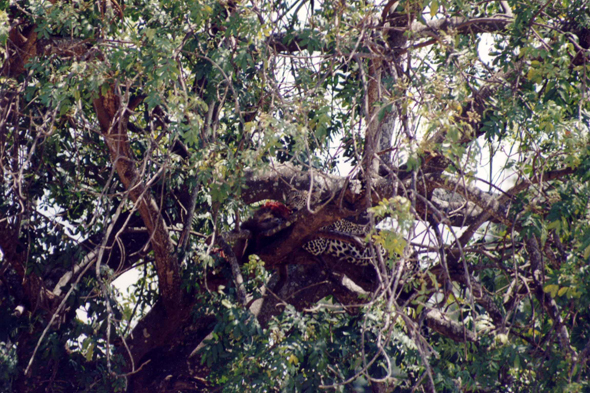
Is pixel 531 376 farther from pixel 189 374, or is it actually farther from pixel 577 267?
pixel 189 374

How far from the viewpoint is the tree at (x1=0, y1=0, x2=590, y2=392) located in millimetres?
3666

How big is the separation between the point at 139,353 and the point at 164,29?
2476 mm

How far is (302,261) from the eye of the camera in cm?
531

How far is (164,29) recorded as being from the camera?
3.99m

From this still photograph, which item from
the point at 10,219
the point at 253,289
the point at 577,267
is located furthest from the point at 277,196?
the point at 577,267

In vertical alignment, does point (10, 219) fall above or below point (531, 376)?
above

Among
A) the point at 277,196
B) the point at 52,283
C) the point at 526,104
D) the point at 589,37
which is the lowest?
the point at 52,283

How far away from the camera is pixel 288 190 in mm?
5422

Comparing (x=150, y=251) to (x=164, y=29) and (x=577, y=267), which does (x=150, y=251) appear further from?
(x=577, y=267)

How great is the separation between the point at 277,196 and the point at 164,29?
5.93 ft

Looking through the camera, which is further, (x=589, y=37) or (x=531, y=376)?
(x=531, y=376)

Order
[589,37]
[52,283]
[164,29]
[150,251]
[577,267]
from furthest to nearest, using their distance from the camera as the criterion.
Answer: [150,251] → [52,283] → [589,37] → [164,29] → [577,267]

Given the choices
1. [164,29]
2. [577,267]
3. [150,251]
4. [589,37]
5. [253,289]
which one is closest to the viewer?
[577,267]

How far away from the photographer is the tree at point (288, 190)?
3666 mm
